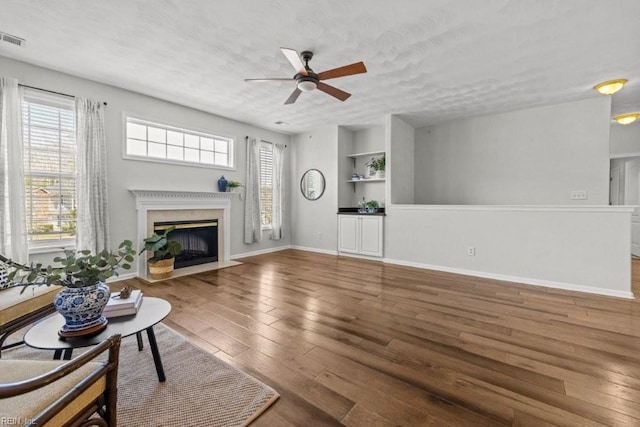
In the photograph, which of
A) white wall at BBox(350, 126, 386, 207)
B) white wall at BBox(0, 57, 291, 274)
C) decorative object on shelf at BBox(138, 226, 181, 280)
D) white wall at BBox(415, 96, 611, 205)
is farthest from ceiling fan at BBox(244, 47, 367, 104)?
white wall at BBox(415, 96, 611, 205)

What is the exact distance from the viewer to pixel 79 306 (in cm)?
147

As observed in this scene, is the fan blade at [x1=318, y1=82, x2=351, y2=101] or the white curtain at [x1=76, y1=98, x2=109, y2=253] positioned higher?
the fan blade at [x1=318, y1=82, x2=351, y2=101]

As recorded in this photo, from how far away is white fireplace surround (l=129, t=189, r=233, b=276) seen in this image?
418 cm

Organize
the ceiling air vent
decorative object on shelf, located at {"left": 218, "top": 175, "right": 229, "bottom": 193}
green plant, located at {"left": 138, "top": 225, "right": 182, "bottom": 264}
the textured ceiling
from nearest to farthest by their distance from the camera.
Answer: the textured ceiling < the ceiling air vent < green plant, located at {"left": 138, "top": 225, "right": 182, "bottom": 264} < decorative object on shelf, located at {"left": 218, "top": 175, "right": 229, "bottom": 193}

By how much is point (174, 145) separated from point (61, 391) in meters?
4.44

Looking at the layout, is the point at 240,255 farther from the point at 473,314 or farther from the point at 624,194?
the point at 624,194

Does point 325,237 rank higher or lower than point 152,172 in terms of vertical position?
lower

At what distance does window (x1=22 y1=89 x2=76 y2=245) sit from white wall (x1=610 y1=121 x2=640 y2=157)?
31.0 ft

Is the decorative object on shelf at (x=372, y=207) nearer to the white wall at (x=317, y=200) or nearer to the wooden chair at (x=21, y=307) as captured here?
the white wall at (x=317, y=200)

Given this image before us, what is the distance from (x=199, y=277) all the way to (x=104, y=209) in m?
1.58

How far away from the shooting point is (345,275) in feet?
14.0

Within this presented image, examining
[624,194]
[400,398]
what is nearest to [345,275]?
[400,398]

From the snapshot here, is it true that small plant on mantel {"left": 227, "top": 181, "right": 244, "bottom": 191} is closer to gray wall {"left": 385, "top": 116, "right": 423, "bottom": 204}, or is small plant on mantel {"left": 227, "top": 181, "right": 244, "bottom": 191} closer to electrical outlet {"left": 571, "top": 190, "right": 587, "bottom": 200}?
gray wall {"left": 385, "top": 116, "right": 423, "bottom": 204}

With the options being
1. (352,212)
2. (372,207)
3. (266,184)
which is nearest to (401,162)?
(372,207)
